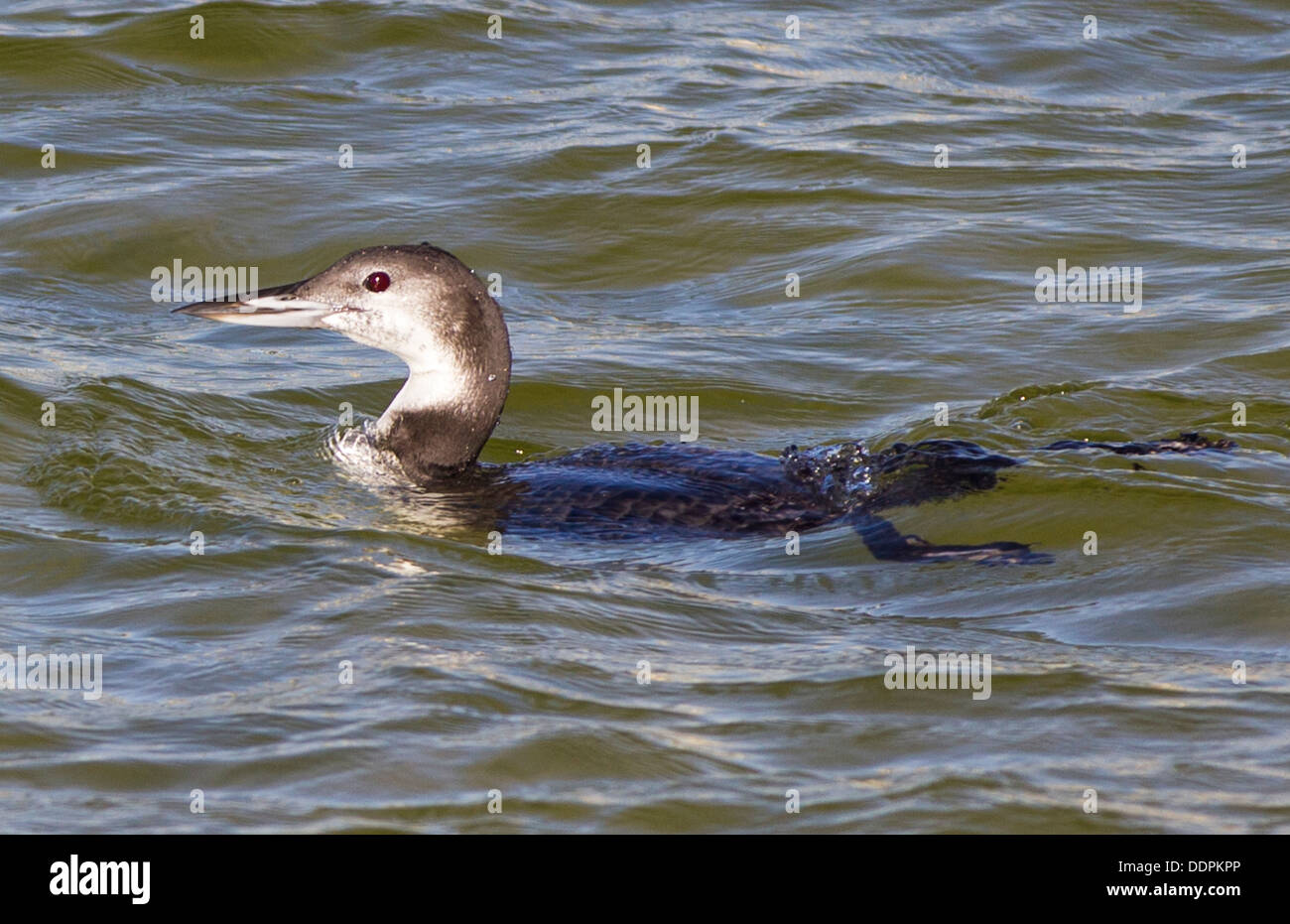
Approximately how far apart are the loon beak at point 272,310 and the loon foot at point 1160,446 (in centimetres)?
294

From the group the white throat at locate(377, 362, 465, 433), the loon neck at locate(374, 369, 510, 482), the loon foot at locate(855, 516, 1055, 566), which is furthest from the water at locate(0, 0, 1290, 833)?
the white throat at locate(377, 362, 465, 433)

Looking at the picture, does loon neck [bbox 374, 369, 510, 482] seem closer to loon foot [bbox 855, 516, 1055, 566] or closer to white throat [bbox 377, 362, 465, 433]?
white throat [bbox 377, 362, 465, 433]

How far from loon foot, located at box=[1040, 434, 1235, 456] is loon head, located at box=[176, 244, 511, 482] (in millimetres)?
2273

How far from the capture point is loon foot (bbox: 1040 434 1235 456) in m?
7.18

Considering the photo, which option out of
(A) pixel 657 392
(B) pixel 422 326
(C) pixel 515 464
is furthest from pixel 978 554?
(A) pixel 657 392

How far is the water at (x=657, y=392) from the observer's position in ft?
16.1

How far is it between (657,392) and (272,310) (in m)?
2.10

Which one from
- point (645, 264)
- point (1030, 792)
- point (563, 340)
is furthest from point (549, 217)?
point (1030, 792)

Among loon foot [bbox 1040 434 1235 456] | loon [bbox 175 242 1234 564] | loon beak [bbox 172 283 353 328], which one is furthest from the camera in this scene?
loon foot [bbox 1040 434 1235 456]

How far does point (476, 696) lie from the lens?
17.2 ft

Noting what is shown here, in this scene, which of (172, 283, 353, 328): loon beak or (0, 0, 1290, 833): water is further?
(172, 283, 353, 328): loon beak

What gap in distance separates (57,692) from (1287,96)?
10.1 m

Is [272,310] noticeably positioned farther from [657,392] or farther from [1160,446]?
[1160,446]
